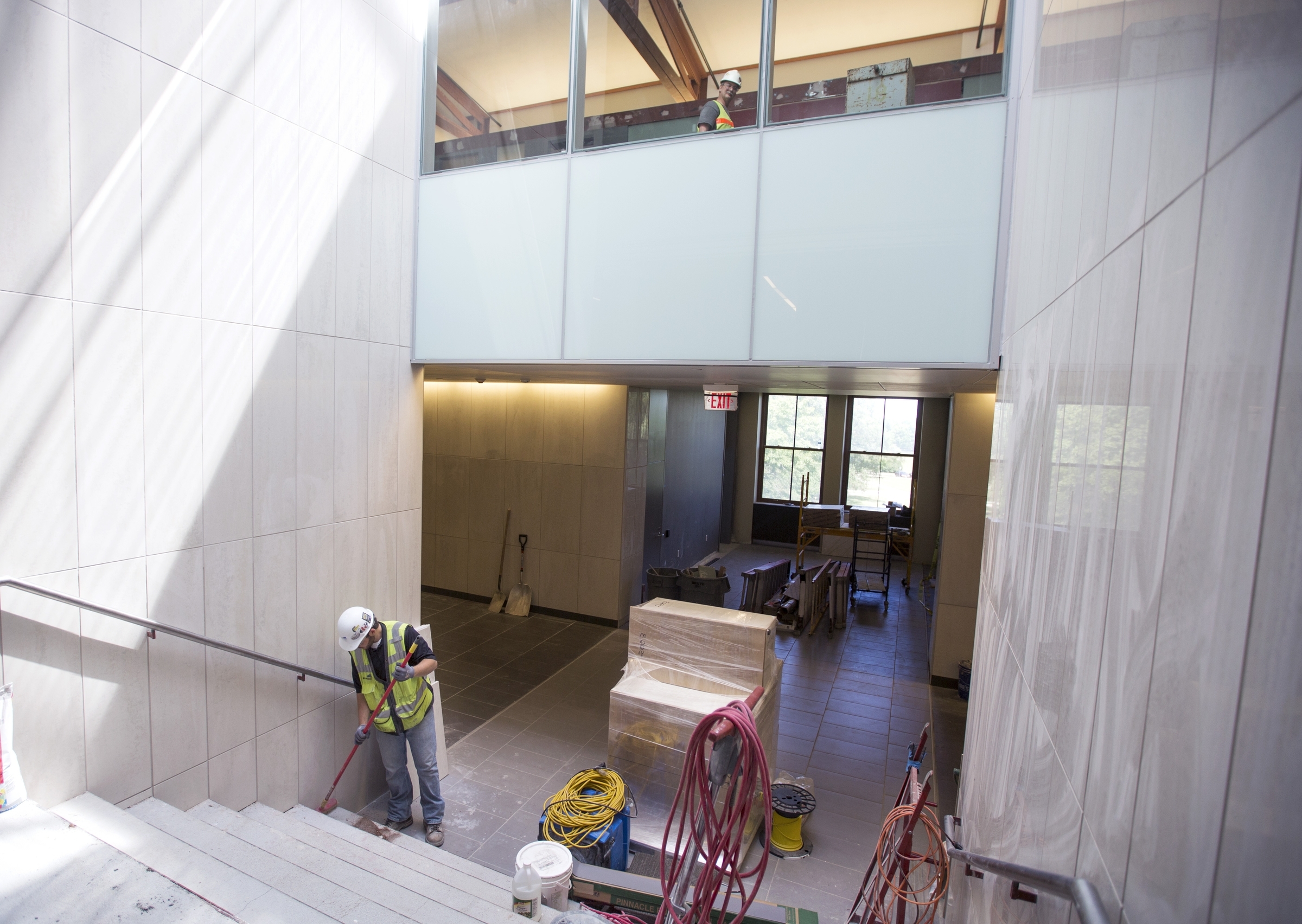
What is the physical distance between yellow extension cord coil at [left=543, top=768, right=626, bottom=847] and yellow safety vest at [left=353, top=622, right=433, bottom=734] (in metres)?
1.30

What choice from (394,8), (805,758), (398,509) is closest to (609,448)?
(398,509)

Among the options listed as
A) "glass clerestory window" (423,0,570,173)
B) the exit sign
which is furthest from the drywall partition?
A: the exit sign

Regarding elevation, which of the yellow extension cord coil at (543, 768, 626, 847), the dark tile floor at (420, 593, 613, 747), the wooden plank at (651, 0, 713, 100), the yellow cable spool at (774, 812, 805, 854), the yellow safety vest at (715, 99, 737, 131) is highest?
the wooden plank at (651, 0, 713, 100)

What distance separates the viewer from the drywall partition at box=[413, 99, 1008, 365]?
13.9 ft

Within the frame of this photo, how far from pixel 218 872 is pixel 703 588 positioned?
6974mm

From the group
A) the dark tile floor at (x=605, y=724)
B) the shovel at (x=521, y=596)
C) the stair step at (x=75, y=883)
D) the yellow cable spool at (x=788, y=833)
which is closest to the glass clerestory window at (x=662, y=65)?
the yellow cable spool at (x=788, y=833)

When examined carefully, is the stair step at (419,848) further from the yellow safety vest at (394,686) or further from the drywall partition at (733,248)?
the drywall partition at (733,248)

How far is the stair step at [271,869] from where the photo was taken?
3.27 metres

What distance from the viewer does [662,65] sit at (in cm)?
566

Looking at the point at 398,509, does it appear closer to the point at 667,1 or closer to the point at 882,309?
the point at 882,309

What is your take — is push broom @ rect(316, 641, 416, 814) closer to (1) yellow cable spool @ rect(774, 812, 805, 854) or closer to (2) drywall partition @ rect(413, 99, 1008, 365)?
(2) drywall partition @ rect(413, 99, 1008, 365)

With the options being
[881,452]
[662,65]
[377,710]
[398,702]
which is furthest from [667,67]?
[881,452]

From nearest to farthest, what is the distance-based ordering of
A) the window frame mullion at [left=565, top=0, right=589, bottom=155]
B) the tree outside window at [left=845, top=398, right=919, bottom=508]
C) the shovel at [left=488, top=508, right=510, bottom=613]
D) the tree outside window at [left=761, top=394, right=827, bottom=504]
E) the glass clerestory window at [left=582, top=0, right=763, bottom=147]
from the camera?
the glass clerestory window at [left=582, top=0, right=763, bottom=147], the window frame mullion at [left=565, top=0, right=589, bottom=155], the shovel at [left=488, top=508, right=510, bottom=613], the tree outside window at [left=845, top=398, right=919, bottom=508], the tree outside window at [left=761, top=394, right=827, bottom=504]

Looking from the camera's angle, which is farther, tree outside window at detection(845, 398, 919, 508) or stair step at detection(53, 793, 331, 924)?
tree outside window at detection(845, 398, 919, 508)
